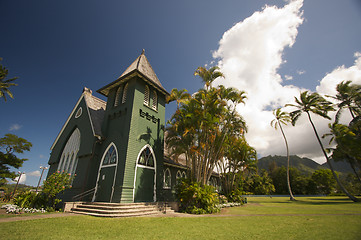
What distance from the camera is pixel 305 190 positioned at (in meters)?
48.6

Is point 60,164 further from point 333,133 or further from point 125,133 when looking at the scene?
point 333,133

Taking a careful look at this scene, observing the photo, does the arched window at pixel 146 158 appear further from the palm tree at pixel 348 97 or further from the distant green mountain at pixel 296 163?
the distant green mountain at pixel 296 163

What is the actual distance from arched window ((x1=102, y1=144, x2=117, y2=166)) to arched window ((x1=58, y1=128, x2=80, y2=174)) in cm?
376

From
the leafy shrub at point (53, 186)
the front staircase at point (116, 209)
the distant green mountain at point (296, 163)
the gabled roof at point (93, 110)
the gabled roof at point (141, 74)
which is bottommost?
the front staircase at point (116, 209)

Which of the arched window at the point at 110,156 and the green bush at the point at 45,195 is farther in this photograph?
the arched window at the point at 110,156

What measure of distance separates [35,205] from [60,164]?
6194 mm

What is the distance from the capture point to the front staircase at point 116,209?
8.68 metres

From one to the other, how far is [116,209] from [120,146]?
14.8ft

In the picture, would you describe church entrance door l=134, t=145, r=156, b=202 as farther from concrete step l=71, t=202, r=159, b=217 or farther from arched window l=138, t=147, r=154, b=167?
concrete step l=71, t=202, r=159, b=217

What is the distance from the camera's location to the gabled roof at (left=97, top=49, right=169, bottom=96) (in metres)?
13.9

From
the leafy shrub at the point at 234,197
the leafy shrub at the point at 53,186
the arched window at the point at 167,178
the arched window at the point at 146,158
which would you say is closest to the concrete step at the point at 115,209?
the leafy shrub at the point at 53,186

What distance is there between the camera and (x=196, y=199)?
1145 centimetres

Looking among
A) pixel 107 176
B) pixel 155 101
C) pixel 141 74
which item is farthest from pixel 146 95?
pixel 107 176

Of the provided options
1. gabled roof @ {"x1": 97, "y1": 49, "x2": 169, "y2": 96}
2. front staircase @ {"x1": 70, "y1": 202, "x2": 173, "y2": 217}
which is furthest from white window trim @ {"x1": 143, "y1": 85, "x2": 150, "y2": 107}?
front staircase @ {"x1": 70, "y1": 202, "x2": 173, "y2": 217}
